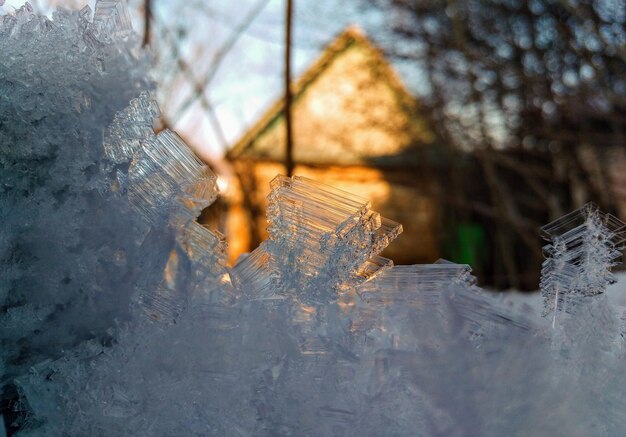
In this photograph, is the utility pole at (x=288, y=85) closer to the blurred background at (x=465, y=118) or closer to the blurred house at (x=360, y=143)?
the blurred background at (x=465, y=118)

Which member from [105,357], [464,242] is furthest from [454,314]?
[464,242]

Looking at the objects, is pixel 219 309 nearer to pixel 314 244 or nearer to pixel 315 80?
pixel 314 244

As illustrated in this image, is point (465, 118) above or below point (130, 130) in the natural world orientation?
above

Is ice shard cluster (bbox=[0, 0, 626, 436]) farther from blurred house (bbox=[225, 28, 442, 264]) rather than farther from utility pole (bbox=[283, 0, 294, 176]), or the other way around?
blurred house (bbox=[225, 28, 442, 264])

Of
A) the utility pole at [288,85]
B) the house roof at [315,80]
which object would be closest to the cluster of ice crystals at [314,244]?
the utility pole at [288,85]

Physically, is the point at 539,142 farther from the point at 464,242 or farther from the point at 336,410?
the point at 336,410

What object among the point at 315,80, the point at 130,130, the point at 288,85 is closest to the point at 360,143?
the point at 315,80

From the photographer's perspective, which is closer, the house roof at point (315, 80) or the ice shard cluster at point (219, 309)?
the ice shard cluster at point (219, 309)
